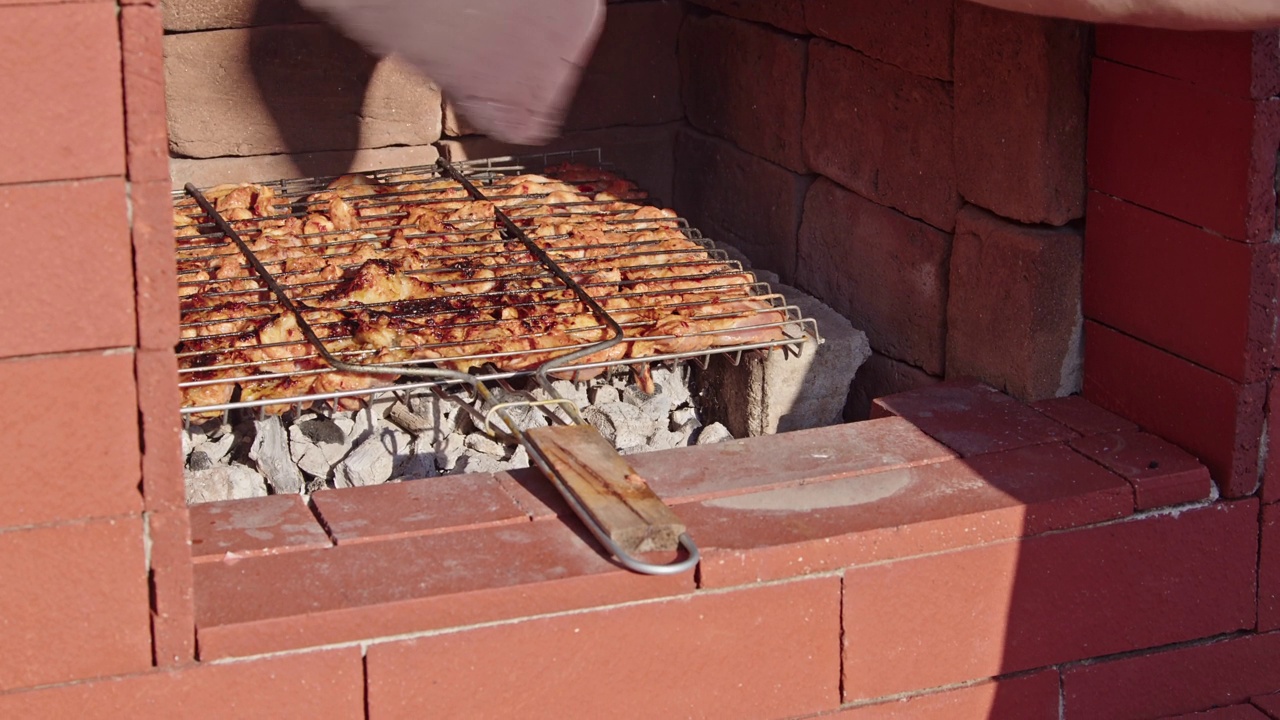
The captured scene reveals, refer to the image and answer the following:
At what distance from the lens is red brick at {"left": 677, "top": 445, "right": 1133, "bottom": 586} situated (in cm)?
280

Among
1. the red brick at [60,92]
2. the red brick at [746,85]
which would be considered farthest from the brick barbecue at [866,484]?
the red brick at [746,85]

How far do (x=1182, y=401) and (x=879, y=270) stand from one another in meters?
1.22

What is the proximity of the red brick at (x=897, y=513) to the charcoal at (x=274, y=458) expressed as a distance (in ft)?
3.96

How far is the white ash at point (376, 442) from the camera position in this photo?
3674 millimetres

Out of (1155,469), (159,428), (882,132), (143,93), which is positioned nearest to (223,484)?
(159,428)

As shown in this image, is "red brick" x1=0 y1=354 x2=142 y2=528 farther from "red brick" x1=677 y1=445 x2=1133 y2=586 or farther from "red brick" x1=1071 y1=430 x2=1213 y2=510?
"red brick" x1=1071 y1=430 x2=1213 y2=510

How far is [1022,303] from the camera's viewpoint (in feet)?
11.6

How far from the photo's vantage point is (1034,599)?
3.04 meters

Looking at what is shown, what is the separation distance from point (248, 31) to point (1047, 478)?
124 inches

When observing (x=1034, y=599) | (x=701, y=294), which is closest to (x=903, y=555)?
(x=1034, y=599)

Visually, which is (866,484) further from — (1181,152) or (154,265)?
(154,265)

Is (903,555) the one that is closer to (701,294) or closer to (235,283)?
(701,294)

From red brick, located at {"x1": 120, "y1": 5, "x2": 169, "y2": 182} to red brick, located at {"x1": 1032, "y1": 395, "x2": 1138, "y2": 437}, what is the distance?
208 centimetres

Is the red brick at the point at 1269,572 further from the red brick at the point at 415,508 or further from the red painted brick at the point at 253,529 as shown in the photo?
the red painted brick at the point at 253,529
